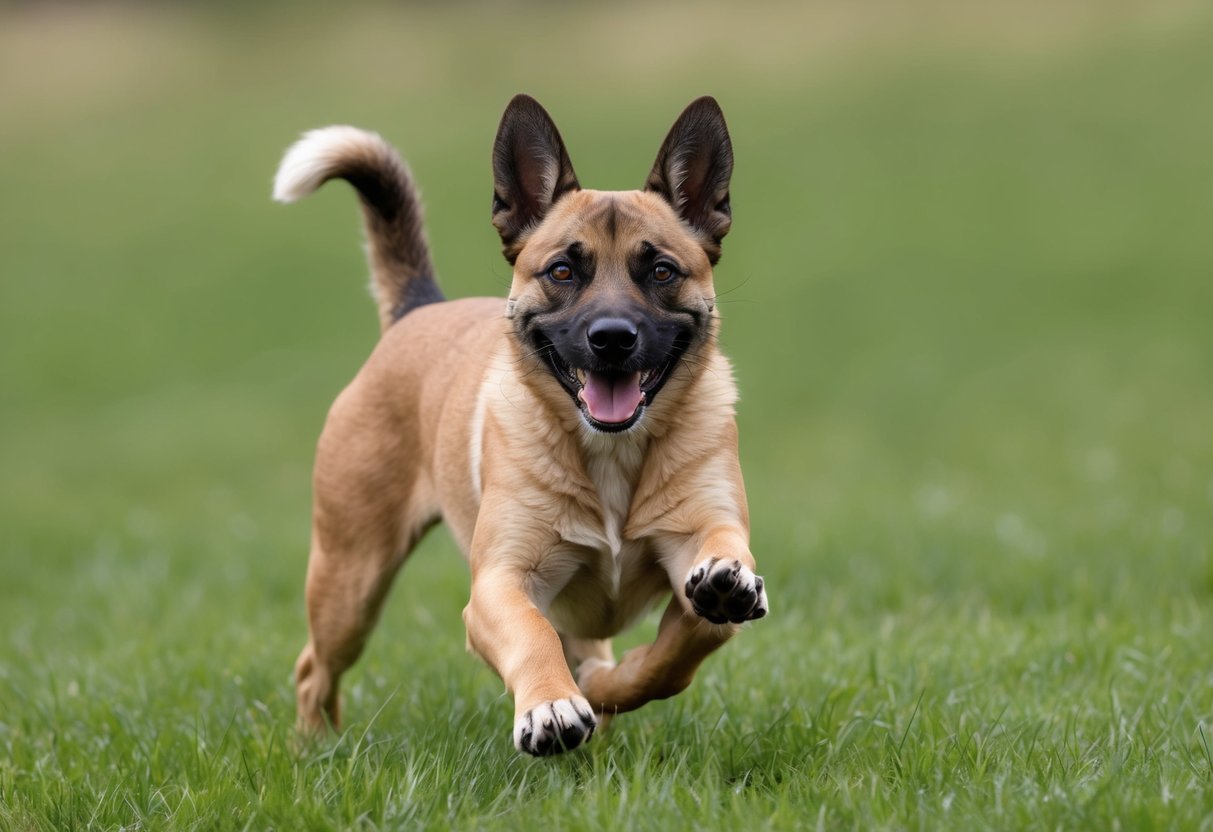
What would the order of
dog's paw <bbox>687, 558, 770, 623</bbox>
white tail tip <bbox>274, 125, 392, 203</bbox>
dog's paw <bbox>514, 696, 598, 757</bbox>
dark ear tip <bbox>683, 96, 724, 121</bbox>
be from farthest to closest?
white tail tip <bbox>274, 125, 392, 203</bbox>, dark ear tip <bbox>683, 96, 724, 121</bbox>, dog's paw <bbox>687, 558, 770, 623</bbox>, dog's paw <bbox>514, 696, 598, 757</bbox>

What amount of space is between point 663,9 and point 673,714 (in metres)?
29.1

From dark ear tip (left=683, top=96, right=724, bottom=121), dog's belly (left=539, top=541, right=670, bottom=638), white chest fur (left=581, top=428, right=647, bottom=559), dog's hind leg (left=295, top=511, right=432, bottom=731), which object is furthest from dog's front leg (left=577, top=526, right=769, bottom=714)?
dark ear tip (left=683, top=96, right=724, bottom=121)

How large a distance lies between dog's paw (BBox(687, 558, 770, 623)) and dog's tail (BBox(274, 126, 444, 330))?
109 inches

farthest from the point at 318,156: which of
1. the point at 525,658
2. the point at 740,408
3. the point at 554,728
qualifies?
the point at 740,408

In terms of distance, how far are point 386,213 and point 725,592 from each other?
10.1ft

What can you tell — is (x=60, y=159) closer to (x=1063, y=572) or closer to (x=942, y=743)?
(x=1063, y=572)

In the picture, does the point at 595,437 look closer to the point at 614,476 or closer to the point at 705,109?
the point at 614,476

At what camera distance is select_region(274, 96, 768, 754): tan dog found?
4.25 metres

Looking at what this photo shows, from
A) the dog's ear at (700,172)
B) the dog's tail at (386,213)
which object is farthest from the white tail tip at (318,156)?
the dog's ear at (700,172)

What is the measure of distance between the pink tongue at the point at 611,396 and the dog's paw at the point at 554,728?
3.33ft

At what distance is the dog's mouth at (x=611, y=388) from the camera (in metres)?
4.43

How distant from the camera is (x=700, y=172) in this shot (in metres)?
4.96

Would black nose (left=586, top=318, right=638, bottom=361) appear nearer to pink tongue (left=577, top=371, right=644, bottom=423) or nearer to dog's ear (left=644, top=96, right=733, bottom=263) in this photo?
pink tongue (left=577, top=371, right=644, bottom=423)

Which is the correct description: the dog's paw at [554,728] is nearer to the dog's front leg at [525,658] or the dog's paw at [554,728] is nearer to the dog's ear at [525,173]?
the dog's front leg at [525,658]
